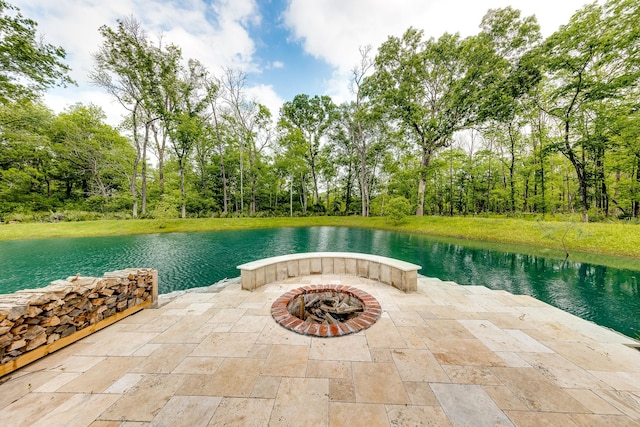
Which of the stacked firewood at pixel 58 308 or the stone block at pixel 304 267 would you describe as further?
the stone block at pixel 304 267

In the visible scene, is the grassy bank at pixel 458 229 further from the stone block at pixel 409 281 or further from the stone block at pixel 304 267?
the stone block at pixel 304 267

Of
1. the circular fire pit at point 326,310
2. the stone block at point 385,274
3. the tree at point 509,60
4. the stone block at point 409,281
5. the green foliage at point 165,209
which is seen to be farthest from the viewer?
the green foliage at point 165,209

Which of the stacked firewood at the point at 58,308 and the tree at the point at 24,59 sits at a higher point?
the tree at the point at 24,59

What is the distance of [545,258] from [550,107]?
46.0ft

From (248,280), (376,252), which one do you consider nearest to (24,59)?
(248,280)

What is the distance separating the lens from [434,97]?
695 inches

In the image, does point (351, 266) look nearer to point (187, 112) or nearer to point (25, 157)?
point (187, 112)

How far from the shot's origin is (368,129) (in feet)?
73.8

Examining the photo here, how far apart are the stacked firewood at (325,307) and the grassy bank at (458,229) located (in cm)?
1151

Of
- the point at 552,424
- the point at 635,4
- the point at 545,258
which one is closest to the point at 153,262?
the point at 552,424

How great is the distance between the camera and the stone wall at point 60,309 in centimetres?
213

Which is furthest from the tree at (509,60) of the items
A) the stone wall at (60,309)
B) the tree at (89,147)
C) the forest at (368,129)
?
the tree at (89,147)

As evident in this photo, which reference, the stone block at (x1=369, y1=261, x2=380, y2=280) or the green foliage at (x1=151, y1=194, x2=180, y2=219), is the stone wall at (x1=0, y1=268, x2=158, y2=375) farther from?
the green foliage at (x1=151, y1=194, x2=180, y2=219)

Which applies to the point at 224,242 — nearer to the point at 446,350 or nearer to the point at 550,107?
the point at 446,350
